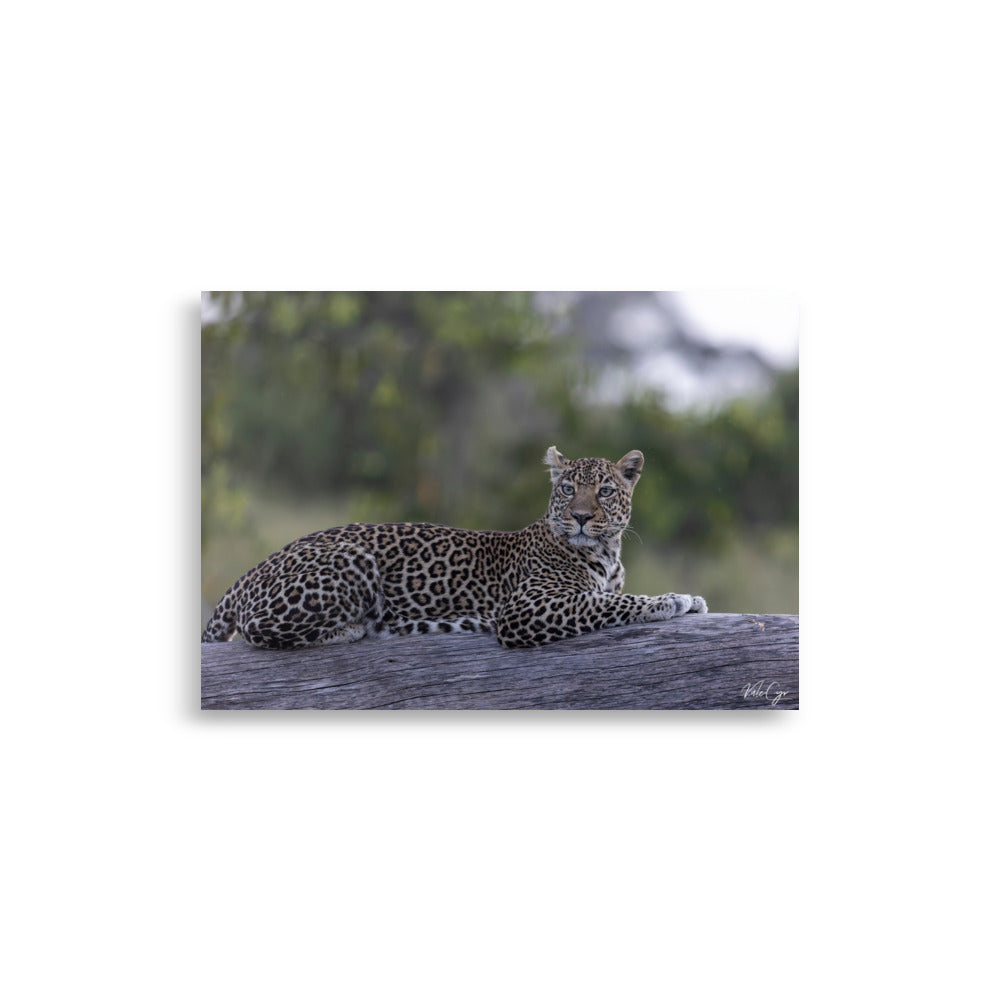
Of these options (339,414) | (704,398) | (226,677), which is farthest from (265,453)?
(704,398)

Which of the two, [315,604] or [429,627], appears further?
[429,627]

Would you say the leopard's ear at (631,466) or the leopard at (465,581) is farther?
the leopard's ear at (631,466)

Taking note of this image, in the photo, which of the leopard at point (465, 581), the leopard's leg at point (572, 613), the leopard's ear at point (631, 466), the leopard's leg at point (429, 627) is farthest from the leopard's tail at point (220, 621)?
the leopard's ear at point (631, 466)
